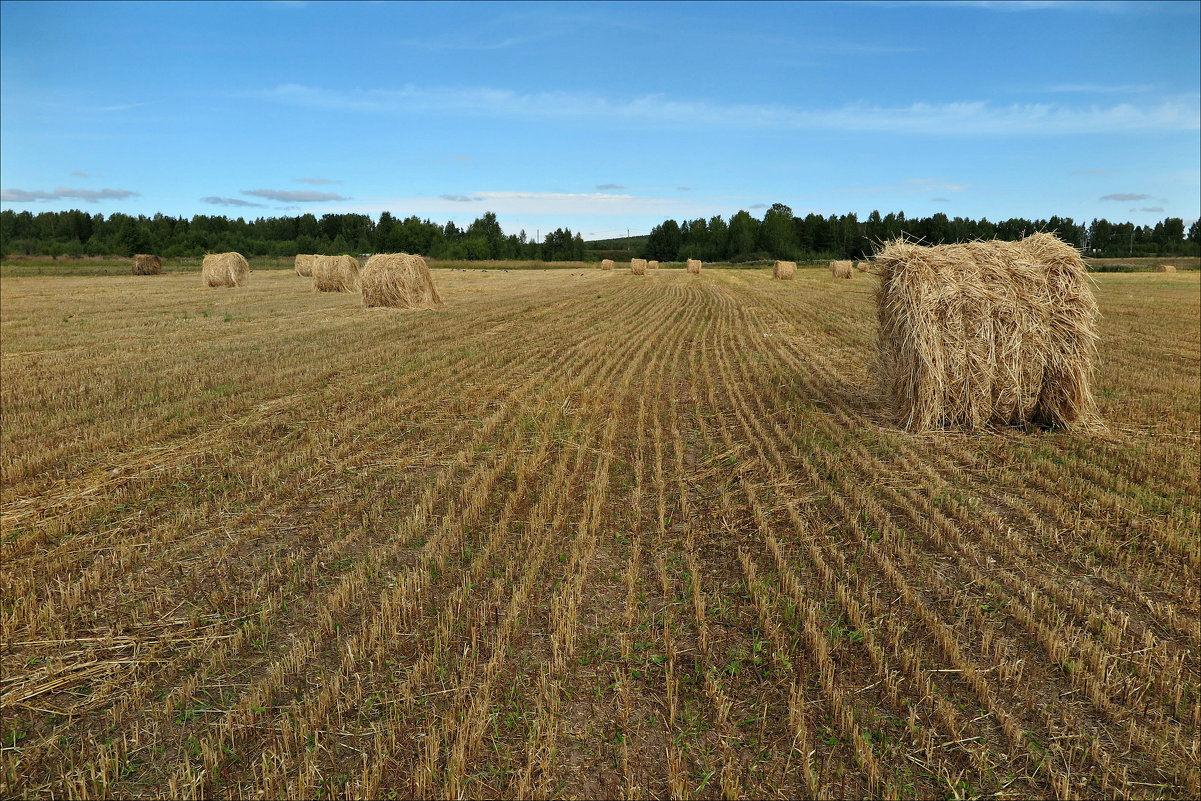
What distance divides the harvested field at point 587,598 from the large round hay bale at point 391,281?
13626 mm

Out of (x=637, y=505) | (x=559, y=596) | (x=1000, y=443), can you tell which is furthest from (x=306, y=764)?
(x=1000, y=443)

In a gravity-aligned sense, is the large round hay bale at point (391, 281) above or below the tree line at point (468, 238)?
below

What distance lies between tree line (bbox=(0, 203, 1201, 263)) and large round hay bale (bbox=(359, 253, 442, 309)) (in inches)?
2661

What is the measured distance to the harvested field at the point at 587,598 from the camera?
3336 millimetres

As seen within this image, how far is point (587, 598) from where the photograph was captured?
15.7ft

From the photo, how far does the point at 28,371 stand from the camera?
12.2 meters

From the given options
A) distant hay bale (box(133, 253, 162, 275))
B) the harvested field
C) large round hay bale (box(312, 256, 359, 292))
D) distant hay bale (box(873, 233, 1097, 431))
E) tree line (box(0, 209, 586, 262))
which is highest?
tree line (box(0, 209, 586, 262))

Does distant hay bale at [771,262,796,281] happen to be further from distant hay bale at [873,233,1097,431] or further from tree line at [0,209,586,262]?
tree line at [0,209,586,262]

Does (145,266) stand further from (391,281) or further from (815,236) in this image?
(815,236)

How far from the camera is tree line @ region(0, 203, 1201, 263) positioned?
280ft

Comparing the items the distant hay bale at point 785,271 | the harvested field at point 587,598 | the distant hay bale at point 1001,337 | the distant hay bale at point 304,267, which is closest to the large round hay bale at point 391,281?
the harvested field at point 587,598

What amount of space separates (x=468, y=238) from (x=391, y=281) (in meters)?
96.2

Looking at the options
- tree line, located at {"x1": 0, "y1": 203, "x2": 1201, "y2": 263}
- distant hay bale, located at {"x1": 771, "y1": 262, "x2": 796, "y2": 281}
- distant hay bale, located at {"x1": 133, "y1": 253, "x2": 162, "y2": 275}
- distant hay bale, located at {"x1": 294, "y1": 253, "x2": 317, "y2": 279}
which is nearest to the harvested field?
distant hay bale, located at {"x1": 294, "y1": 253, "x2": 317, "y2": 279}

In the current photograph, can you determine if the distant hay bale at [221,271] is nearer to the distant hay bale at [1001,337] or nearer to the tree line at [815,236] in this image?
the distant hay bale at [1001,337]
